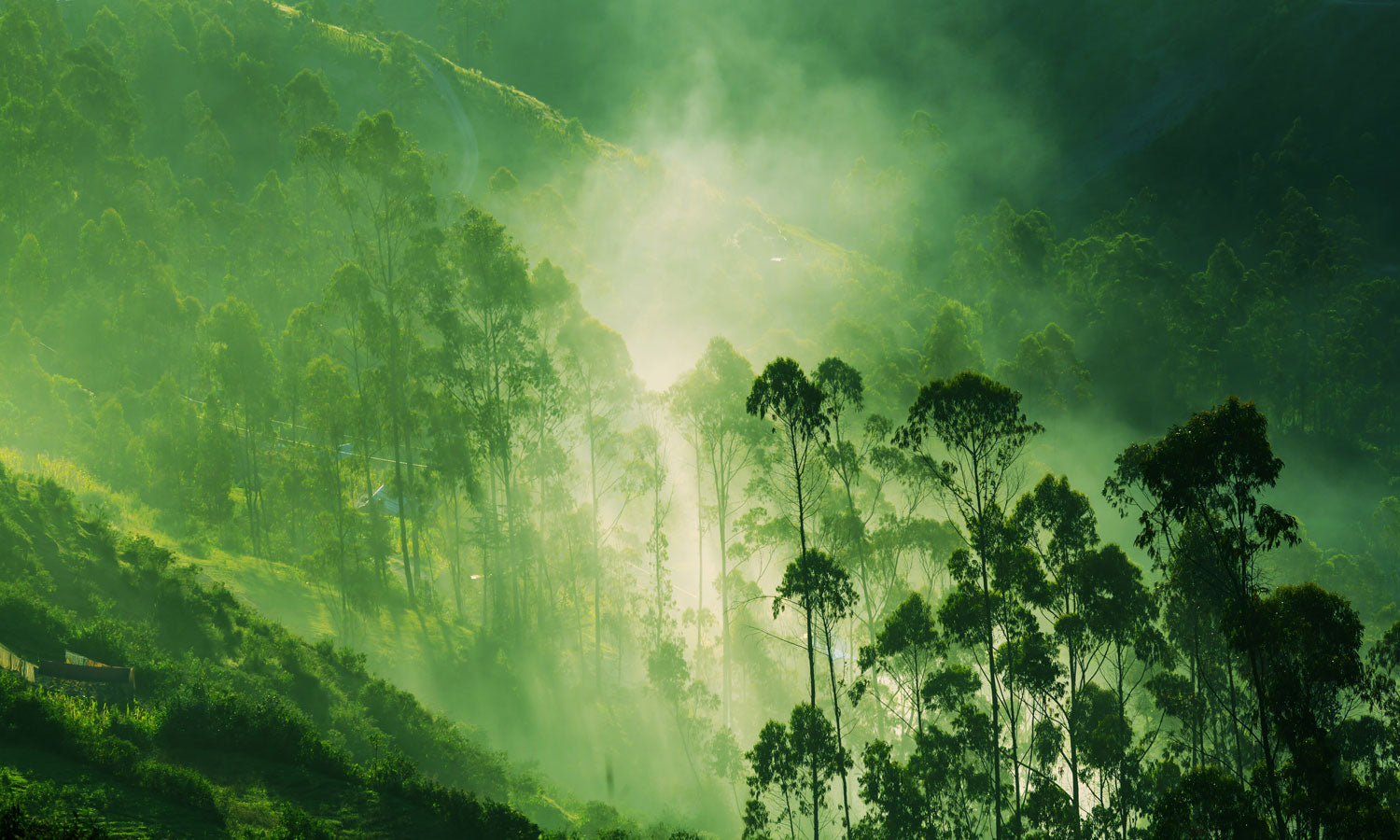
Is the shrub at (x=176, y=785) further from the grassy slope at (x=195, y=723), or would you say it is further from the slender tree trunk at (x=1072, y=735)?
the slender tree trunk at (x=1072, y=735)

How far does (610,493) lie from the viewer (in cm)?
6662

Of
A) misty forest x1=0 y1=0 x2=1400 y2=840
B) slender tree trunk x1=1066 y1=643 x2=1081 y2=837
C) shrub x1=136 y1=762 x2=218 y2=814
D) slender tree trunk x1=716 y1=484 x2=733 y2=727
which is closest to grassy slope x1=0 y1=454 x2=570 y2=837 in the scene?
shrub x1=136 y1=762 x2=218 y2=814

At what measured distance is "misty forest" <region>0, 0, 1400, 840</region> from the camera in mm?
25609

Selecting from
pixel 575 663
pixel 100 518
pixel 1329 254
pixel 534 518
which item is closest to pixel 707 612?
pixel 575 663

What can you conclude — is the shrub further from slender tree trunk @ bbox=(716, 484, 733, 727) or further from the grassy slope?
slender tree trunk @ bbox=(716, 484, 733, 727)

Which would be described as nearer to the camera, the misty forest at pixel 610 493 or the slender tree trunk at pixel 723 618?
the misty forest at pixel 610 493

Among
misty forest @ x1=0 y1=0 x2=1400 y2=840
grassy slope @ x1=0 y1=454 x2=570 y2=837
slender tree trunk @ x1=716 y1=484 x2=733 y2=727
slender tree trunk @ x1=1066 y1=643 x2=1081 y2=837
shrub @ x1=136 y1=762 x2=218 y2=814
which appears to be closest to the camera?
grassy slope @ x1=0 y1=454 x2=570 y2=837

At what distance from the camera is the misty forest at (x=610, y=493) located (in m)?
25.6

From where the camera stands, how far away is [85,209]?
250 ft

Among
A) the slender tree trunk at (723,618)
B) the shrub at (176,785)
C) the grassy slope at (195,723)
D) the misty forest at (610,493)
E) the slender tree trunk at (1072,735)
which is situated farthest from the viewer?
the slender tree trunk at (723,618)

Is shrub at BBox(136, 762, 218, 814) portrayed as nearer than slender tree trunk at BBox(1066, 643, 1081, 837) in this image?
Yes

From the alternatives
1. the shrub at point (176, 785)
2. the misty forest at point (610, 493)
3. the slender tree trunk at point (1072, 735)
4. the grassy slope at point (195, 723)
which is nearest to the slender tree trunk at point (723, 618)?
the misty forest at point (610, 493)

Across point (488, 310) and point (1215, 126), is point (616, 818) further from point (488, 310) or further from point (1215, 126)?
point (1215, 126)

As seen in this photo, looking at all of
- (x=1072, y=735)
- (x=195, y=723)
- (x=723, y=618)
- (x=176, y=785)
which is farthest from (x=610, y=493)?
(x=176, y=785)
